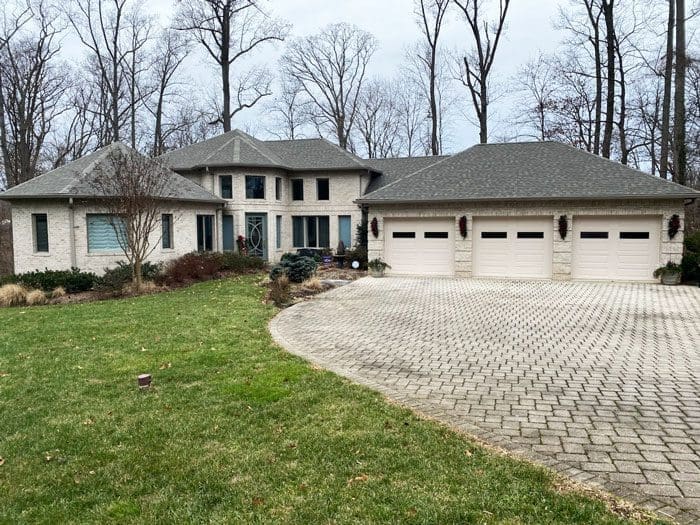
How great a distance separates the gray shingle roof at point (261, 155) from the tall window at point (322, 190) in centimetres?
91

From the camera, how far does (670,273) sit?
16562mm

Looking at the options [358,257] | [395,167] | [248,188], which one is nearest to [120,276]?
[248,188]

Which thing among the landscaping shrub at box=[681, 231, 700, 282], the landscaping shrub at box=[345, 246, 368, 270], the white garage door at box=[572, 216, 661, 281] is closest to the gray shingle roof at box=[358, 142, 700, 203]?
the white garage door at box=[572, 216, 661, 281]

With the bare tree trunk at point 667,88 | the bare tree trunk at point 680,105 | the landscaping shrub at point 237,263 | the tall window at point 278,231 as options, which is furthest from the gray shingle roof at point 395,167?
the bare tree trunk at point 680,105

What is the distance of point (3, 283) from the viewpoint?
56.0 ft

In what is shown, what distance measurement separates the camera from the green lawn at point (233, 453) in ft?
12.1

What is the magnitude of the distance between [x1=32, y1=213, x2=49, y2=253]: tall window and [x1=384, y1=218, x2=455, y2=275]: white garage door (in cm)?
1259

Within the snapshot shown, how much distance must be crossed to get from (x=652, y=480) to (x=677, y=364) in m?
4.25

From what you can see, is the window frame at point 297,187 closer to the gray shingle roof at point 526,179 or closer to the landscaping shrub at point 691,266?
the gray shingle roof at point 526,179

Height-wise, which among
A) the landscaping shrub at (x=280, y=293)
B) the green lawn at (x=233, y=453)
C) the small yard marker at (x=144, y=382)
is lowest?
the green lawn at (x=233, y=453)

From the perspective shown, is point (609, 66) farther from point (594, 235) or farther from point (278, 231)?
point (278, 231)

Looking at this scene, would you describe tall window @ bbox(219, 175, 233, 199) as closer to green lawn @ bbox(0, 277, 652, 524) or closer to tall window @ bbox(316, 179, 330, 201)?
tall window @ bbox(316, 179, 330, 201)

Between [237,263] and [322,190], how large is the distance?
7731mm

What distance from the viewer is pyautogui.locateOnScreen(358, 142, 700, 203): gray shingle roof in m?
17.2
